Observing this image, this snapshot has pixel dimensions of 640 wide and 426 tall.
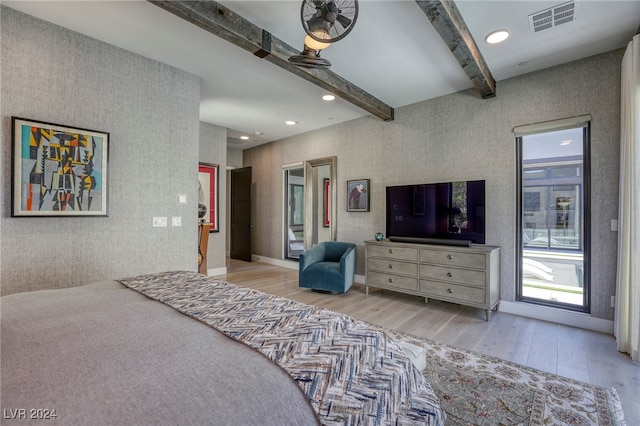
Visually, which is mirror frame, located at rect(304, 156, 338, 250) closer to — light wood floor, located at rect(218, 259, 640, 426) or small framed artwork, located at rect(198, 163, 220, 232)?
light wood floor, located at rect(218, 259, 640, 426)

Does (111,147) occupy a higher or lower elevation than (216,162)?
lower

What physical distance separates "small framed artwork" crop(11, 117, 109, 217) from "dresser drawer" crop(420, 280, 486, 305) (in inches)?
146

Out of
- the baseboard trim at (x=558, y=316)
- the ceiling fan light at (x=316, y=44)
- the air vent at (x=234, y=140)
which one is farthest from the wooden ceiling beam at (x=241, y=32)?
the air vent at (x=234, y=140)

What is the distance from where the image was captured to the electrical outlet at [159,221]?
3159mm

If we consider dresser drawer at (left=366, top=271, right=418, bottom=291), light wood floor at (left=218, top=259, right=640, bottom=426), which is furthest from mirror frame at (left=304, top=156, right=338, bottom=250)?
light wood floor at (left=218, top=259, right=640, bottom=426)

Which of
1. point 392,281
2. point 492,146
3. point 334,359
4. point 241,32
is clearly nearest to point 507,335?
point 392,281

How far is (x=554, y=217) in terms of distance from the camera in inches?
133

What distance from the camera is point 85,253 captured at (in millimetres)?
2689

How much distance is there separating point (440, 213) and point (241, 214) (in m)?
4.77

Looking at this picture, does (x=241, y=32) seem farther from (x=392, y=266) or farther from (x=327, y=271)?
(x=392, y=266)

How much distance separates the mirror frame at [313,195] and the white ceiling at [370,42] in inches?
59.8

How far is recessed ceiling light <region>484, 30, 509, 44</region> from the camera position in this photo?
2.62 metres

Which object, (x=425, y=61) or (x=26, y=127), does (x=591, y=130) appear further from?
(x=26, y=127)

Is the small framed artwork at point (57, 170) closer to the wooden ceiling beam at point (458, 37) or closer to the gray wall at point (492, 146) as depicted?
the wooden ceiling beam at point (458, 37)
